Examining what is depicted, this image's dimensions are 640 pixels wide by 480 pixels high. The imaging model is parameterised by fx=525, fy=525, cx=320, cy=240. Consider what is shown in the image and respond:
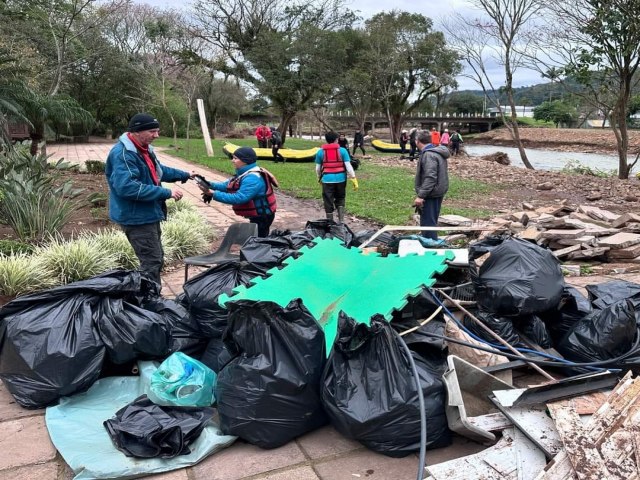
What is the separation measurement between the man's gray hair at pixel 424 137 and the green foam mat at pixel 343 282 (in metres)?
2.79

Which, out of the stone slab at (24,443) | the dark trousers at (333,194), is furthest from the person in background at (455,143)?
the stone slab at (24,443)

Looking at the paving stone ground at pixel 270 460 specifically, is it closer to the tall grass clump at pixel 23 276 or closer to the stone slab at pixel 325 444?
the stone slab at pixel 325 444

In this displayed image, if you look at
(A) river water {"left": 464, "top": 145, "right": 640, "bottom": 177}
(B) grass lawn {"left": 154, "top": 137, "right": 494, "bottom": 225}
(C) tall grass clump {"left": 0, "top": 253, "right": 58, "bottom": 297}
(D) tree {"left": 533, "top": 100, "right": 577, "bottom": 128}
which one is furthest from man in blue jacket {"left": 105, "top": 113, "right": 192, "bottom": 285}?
(D) tree {"left": 533, "top": 100, "right": 577, "bottom": 128}

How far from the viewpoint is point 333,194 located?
8.12m

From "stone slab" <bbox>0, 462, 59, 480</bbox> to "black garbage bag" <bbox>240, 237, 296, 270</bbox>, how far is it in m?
1.71

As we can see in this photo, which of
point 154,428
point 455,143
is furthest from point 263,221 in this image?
point 455,143

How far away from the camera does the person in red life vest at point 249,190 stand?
15.8ft

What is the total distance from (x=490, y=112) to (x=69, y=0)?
5510 centimetres

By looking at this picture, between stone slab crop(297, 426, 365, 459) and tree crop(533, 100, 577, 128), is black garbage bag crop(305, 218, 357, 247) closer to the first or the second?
stone slab crop(297, 426, 365, 459)

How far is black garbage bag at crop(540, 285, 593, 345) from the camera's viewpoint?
136 inches

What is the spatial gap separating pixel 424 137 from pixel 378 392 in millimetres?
4384

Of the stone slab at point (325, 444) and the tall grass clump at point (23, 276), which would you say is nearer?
the stone slab at point (325, 444)

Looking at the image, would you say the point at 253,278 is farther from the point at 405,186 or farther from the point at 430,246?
the point at 405,186

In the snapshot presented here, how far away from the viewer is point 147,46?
3067cm
